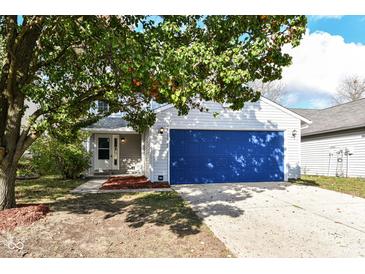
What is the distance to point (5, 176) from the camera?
559 cm

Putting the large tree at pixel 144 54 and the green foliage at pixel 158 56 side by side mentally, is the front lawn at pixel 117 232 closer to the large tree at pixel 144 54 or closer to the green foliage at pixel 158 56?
the large tree at pixel 144 54

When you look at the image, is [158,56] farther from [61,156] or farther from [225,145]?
[61,156]

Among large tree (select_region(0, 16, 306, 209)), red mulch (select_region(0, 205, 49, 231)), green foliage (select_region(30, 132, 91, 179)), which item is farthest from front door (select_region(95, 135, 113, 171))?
red mulch (select_region(0, 205, 49, 231))

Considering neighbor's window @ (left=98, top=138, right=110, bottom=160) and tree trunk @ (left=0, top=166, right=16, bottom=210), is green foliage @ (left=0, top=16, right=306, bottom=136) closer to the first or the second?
tree trunk @ (left=0, top=166, right=16, bottom=210)

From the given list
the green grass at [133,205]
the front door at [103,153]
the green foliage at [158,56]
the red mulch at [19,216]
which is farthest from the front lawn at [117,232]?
the front door at [103,153]

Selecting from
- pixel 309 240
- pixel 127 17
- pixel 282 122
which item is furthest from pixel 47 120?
pixel 282 122

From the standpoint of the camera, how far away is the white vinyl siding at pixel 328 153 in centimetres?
1317

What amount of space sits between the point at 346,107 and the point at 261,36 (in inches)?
586

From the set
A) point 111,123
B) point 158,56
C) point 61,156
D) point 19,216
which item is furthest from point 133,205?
point 111,123

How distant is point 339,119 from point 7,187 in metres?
16.5

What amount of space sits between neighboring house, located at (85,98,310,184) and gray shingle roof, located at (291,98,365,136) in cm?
302

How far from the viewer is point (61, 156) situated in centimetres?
1169
